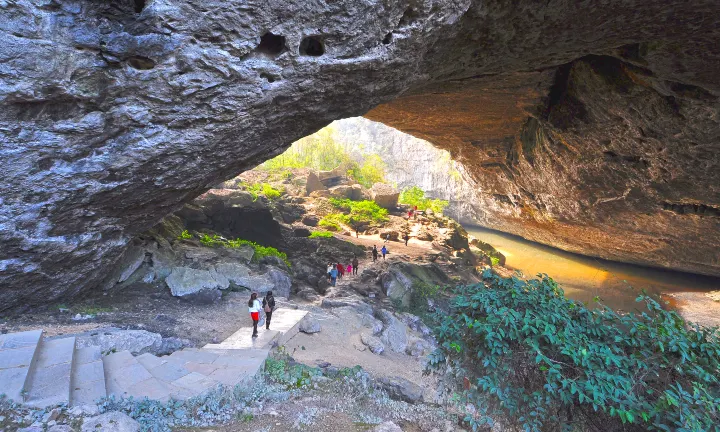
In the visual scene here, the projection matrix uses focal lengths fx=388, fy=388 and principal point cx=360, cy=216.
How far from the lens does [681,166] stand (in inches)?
428

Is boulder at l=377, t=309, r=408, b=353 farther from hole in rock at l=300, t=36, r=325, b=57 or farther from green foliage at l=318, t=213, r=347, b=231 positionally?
green foliage at l=318, t=213, r=347, b=231

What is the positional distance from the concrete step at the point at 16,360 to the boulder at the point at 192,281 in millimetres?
4830

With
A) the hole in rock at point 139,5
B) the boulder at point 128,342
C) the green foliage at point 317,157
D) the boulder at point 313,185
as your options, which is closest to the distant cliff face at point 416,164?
the green foliage at point 317,157

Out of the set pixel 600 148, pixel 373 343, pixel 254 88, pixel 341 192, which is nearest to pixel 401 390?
pixel 373 343

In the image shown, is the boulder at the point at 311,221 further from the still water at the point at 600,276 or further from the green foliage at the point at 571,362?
the green foliage at the point at 571,362

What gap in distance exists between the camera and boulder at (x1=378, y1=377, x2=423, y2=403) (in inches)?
272

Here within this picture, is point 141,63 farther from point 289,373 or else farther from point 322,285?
point 322,285

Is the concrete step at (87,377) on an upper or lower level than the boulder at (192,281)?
upper

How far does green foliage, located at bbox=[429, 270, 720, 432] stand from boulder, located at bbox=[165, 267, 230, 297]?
27.3ft

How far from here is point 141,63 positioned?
5934 mm

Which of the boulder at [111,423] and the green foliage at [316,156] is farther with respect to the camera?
the green foliage at [316,156]

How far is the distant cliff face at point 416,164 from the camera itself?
36.9 meters

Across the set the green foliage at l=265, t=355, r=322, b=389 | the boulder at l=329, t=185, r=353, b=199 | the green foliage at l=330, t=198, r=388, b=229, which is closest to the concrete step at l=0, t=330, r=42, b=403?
the green foliage at l=265, t=355, r=322, b=389

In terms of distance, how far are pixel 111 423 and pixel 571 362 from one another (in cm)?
481
